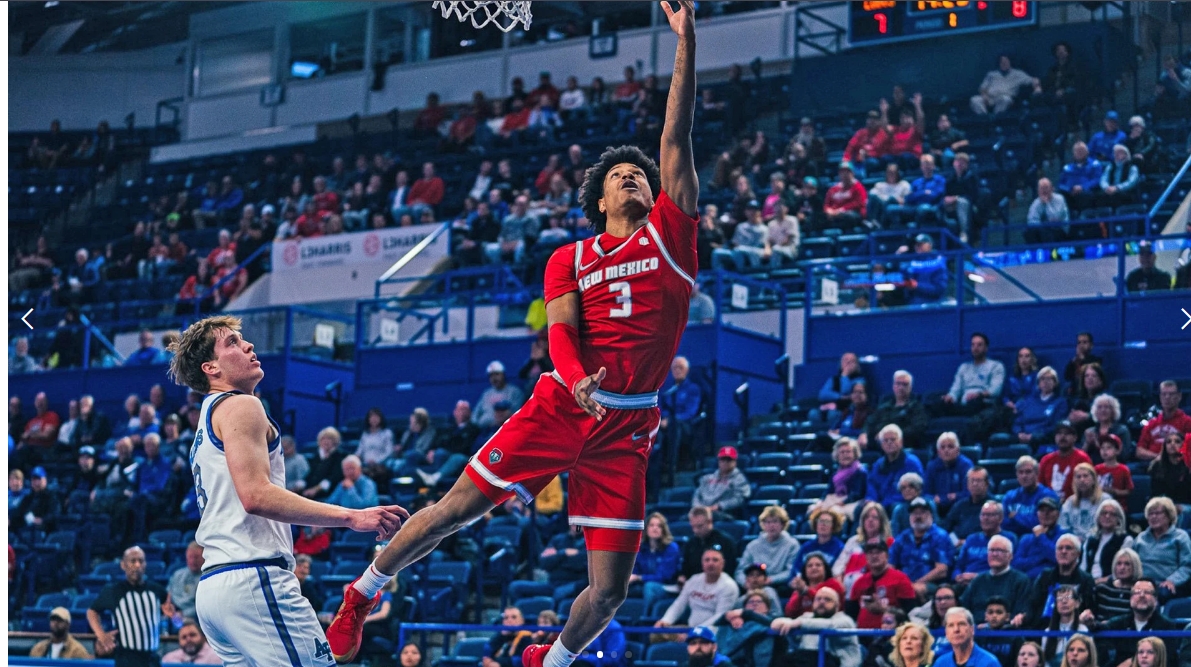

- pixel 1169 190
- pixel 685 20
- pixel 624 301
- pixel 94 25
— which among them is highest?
pixel 94 25

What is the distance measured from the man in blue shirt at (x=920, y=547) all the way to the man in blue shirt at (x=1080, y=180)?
6412 mm

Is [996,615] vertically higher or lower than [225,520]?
lower

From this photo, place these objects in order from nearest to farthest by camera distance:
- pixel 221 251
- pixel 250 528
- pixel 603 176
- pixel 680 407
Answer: pixel 250 528, pixel 603 176, pixel 680 407, pixel 221 251

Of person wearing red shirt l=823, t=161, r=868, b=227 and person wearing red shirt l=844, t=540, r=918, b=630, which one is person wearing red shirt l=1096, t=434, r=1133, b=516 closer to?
person wearing red shirt l=844, t=540, r=918, b=630

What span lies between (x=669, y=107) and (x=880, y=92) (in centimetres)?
1670

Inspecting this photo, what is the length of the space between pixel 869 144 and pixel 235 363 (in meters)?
15.5

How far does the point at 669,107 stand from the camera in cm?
688

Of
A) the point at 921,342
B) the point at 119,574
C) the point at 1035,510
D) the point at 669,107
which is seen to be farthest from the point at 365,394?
the point at 669,107

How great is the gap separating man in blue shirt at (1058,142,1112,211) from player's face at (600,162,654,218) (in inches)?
448

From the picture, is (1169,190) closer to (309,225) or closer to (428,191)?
(428,191)

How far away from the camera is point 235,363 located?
581cm

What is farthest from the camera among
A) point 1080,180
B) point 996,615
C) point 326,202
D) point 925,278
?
point 326,202

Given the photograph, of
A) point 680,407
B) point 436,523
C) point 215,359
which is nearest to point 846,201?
point 680,407

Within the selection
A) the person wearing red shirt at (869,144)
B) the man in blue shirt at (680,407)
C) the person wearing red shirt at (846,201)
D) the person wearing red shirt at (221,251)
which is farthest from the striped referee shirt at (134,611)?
the person wearing red shirt at (221,251)
